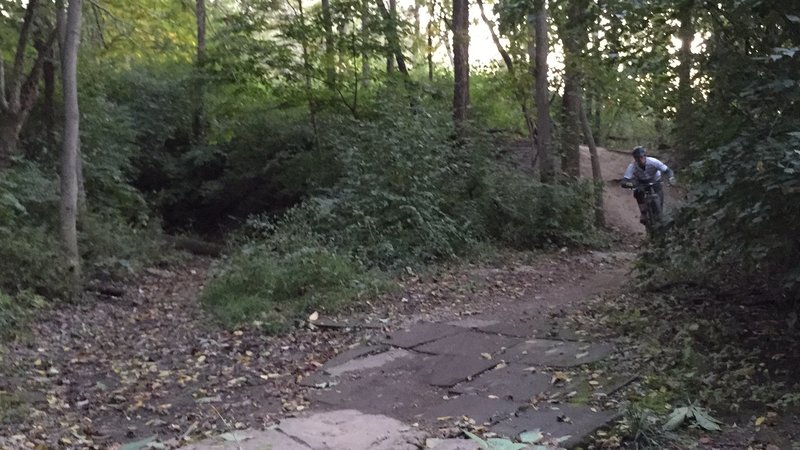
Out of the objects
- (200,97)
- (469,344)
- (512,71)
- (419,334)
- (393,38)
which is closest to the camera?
(469,344)

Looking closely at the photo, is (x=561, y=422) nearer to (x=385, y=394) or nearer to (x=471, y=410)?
(x=471, y=410)

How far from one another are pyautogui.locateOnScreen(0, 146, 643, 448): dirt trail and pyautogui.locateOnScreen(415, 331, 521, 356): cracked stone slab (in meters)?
0.33

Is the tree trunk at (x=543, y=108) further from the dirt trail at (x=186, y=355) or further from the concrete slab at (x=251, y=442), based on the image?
the concrete slab at (x=251, y=442)

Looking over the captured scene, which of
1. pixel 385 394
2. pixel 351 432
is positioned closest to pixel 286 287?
pixel 385 394

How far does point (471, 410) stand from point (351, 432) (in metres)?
0.85

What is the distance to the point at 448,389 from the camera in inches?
232

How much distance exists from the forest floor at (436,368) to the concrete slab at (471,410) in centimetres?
2

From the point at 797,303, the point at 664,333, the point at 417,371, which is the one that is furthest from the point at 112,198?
the point at 797,303

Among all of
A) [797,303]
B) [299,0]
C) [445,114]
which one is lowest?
[797,303]

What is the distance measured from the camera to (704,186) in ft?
19.5

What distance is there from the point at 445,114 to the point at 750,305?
7.36 meters

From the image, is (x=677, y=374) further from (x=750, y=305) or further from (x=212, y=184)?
(x=212, y=184)

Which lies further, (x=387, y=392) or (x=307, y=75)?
(x=307, y=75)


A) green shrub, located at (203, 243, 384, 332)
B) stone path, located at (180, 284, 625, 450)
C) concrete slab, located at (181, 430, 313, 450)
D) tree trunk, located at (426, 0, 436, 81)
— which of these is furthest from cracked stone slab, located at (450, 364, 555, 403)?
tree trunk, located at (426, 0, 436, 81)
